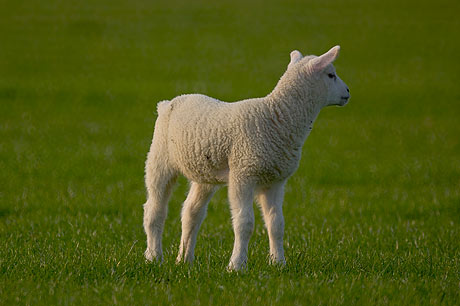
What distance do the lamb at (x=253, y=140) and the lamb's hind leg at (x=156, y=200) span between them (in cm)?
9

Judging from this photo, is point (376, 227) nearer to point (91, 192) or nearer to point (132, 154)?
point (91, 192)

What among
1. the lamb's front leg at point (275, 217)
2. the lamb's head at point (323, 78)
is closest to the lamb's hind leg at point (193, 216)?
the lamb's front leg at point (275, 217)

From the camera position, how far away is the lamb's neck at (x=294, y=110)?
19.4ft

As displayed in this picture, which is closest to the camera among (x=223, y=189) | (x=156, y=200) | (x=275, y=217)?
(x=275, y=217)

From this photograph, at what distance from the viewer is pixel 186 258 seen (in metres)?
6.61

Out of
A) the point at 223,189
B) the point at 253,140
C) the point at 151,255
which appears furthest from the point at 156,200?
the point at 223,189

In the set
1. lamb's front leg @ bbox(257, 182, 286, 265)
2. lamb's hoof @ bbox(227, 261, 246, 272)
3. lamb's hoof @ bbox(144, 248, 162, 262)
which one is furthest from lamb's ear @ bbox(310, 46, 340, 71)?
lamb's hoof @ bbox(144, 248, 162, 262)

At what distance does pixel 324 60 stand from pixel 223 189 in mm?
6352

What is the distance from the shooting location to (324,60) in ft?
19.5

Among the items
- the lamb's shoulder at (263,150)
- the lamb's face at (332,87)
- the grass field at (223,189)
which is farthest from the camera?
the lamb's face at (332,87)

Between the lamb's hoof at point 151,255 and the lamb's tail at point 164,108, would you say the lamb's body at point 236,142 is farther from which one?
the lamb's hoof at point 151,255

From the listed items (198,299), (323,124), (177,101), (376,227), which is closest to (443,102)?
(323,124)

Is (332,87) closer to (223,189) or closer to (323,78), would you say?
(323,78)

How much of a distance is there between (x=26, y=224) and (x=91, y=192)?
2.11 meters
